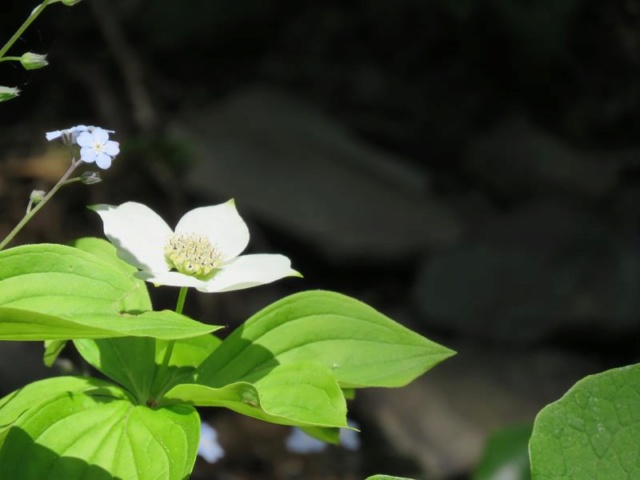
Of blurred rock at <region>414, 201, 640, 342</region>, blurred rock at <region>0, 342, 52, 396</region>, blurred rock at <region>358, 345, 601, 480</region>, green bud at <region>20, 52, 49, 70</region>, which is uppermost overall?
green bud at <region>20, 52, 49, 70</region>

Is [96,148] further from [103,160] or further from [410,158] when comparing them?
[410,158]

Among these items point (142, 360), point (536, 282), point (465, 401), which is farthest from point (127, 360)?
point (536, 282)

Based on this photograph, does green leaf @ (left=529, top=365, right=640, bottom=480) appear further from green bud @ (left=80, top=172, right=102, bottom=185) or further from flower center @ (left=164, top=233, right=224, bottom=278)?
green bud @ (left=80, top=172, right=102, bottom=185)

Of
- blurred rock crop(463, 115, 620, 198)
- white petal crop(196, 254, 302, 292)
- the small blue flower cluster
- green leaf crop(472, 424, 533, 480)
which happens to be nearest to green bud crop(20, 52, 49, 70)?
the small blue flower cluster

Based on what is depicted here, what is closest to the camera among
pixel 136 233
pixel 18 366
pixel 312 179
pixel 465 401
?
pixel 136 233

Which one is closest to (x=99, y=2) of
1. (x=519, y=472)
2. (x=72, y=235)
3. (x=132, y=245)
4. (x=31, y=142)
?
(x=31, y=142)

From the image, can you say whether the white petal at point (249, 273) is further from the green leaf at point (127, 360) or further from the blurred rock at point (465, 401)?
the blurred rock at point (465, 401)
